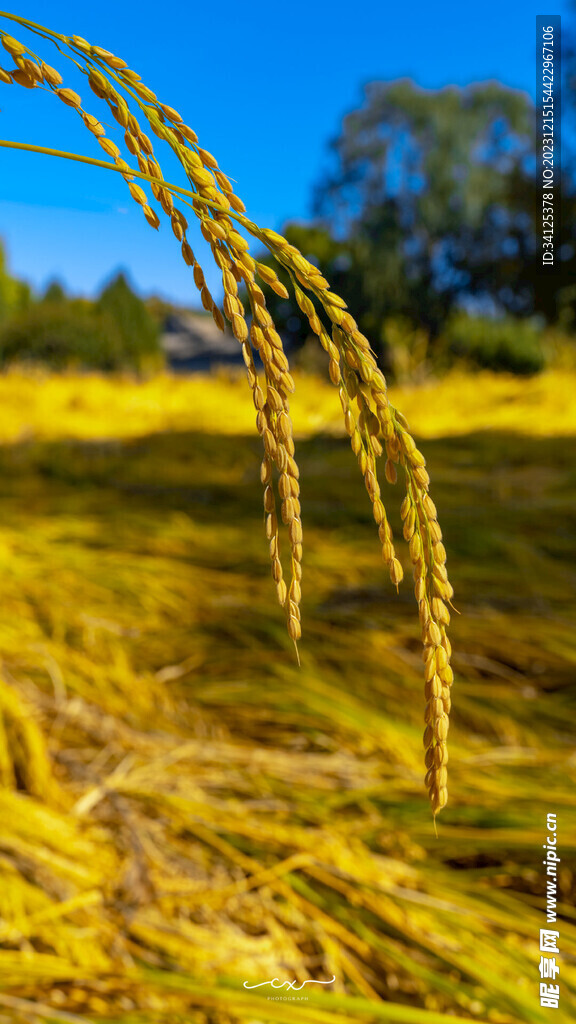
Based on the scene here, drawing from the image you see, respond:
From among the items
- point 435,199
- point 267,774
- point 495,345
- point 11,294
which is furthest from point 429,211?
point 11,294

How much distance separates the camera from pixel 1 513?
1.74m

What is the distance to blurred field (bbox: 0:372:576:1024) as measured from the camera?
0.62 m

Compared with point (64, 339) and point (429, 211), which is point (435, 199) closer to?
point (429, 211)

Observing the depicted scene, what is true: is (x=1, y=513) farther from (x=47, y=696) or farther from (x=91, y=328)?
(x=91, y=328)

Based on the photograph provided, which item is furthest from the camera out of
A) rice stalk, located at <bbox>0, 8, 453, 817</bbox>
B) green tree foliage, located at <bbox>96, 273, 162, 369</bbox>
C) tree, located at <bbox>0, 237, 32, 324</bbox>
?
tree, located at <bbox>0, 237, 32, 324</bbox>

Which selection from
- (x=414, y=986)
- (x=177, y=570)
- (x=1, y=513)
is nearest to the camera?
(x=414, y=986)

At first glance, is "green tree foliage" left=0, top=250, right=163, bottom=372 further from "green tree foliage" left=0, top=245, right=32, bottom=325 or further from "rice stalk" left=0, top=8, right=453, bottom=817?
"rice stalk" left=0, top=8, right=453, bottom=817

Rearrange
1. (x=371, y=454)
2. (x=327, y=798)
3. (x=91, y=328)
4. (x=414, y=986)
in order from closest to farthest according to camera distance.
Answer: (x=371, y=454) < (x=414, y=986) < (x=327, y=798) < (x=91, y=328)

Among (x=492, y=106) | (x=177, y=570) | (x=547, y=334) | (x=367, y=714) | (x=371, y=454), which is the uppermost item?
(x=492, y=106)

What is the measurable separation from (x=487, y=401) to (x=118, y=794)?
9.73 ft

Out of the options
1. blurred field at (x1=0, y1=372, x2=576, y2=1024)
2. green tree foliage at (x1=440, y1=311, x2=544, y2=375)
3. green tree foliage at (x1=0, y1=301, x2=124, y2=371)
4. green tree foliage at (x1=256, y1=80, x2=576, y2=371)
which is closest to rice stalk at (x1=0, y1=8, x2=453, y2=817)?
blurred field at (x1=0, y1=372, x2=576, y2=1024)

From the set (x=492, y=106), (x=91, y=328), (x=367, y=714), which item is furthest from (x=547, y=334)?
(x=367, y=714)

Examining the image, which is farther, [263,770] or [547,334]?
[547,334]
